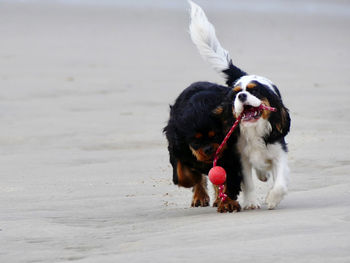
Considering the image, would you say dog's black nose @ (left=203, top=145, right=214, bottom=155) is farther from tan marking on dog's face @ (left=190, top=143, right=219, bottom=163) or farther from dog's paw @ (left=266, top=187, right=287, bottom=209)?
dog's paw @ (left=266, top=187, right=287, bottom=209)

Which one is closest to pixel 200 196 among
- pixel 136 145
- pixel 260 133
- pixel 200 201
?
pixel 200 201

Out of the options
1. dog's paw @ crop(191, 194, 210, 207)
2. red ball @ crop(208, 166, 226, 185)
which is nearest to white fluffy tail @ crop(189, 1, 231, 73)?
dog's paw @ crop(191, 194, 210, 207)

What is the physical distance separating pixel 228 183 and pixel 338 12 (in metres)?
22.3

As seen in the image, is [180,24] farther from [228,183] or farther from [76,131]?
[228,183]

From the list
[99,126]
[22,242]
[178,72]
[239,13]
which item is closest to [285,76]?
[178,72]

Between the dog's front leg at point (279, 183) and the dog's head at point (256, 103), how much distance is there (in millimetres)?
192

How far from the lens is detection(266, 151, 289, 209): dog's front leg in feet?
18.7

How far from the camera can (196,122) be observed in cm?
561

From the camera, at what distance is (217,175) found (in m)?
5.69

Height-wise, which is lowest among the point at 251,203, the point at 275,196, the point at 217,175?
the point at 251,203

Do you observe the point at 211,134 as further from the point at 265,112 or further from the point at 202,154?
the point at 265,112

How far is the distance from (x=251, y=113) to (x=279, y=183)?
0.48 m

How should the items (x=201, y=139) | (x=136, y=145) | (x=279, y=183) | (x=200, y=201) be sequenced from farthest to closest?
1. (x=136, y=145)
2. (x=200, y=201)
3. (x=279, y=183)
4. (x=201, y=139)

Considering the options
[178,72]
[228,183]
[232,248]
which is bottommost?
[178,72]
